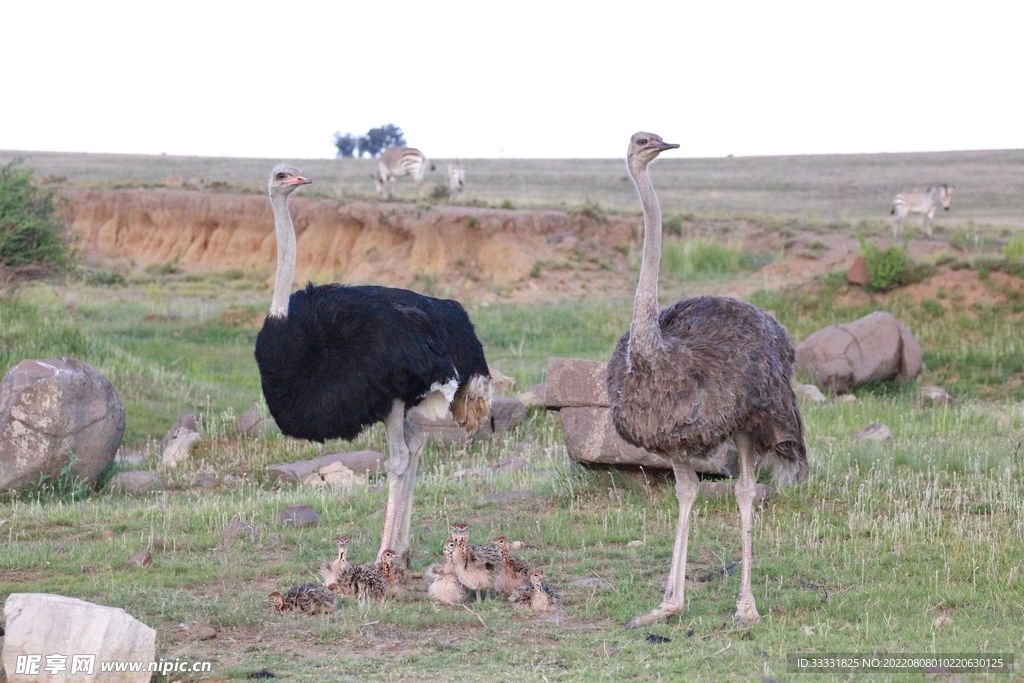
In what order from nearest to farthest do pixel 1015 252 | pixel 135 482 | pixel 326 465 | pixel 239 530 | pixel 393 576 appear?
pixel 393 576 < pixel 239 530 < pixel 135 482 < pixel 326 465 < pixel 1015 252

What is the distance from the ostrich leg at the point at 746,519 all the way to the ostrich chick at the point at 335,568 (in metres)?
2.17

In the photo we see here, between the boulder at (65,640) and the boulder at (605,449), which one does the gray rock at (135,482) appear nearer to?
the boulder at (605,449)

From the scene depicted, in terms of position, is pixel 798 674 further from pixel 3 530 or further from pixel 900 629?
pixel 3 530

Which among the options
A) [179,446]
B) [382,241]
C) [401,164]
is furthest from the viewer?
[401,164]

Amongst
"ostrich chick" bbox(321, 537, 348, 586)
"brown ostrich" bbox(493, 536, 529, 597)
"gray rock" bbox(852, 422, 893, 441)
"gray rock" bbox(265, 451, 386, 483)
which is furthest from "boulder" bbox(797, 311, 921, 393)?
"ostrich chick" bbox(321, 537, 348, 586)

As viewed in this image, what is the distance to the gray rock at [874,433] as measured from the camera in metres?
11.1

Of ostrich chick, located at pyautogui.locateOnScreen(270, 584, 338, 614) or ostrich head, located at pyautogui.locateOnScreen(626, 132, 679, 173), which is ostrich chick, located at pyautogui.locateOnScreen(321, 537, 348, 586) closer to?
ostrich chick, located at pyautogui.locateOnScreen(270, 584, 338, 614)

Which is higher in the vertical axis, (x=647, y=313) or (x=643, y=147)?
(x=643, y=147)

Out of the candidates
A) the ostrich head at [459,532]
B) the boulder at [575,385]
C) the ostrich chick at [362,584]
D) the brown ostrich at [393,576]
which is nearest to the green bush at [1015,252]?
the boulder at [575,385]

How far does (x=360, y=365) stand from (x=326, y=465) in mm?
4095

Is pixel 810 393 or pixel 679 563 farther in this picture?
pixel 810 393

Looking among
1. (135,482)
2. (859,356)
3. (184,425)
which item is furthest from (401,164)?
(135,482)

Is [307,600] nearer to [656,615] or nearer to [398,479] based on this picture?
[398,479]

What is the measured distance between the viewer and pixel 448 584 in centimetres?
669
